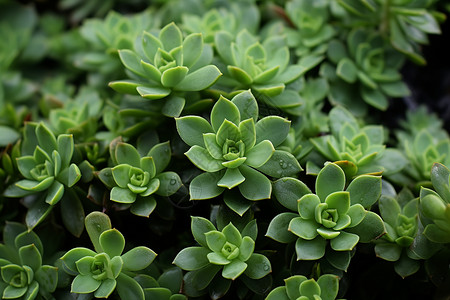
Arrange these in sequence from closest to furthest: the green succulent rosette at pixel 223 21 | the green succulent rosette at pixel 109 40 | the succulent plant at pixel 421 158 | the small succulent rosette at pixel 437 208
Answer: the small succulent rosette at pixel 437 208
the succulent plant at pixel 421 158
the green succulent rosette at pixel 223 21
the green succulent rosette at pixel 109 40

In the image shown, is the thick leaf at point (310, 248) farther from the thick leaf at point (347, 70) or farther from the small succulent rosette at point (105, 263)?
the thick leaf at point (347, 70)

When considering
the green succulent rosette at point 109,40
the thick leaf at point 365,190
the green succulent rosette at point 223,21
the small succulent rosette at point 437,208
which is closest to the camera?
the small succulent rosette at point 437,208

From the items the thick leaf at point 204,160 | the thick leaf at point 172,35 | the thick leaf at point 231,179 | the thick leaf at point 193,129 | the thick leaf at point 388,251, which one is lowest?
the thick leaf at point 388,251

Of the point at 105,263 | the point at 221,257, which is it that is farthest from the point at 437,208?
the point at 105,263

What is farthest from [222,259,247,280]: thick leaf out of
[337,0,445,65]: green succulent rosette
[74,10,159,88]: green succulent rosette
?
[337,0,445,65]: green succulent rosette

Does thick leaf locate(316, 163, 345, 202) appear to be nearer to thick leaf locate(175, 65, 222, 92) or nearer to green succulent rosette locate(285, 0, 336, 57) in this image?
thick leaf locate(175, 65, 222, 92)

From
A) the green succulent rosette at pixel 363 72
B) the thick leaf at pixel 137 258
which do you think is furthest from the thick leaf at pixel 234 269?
the green succulent rosette at pixel 363 72
